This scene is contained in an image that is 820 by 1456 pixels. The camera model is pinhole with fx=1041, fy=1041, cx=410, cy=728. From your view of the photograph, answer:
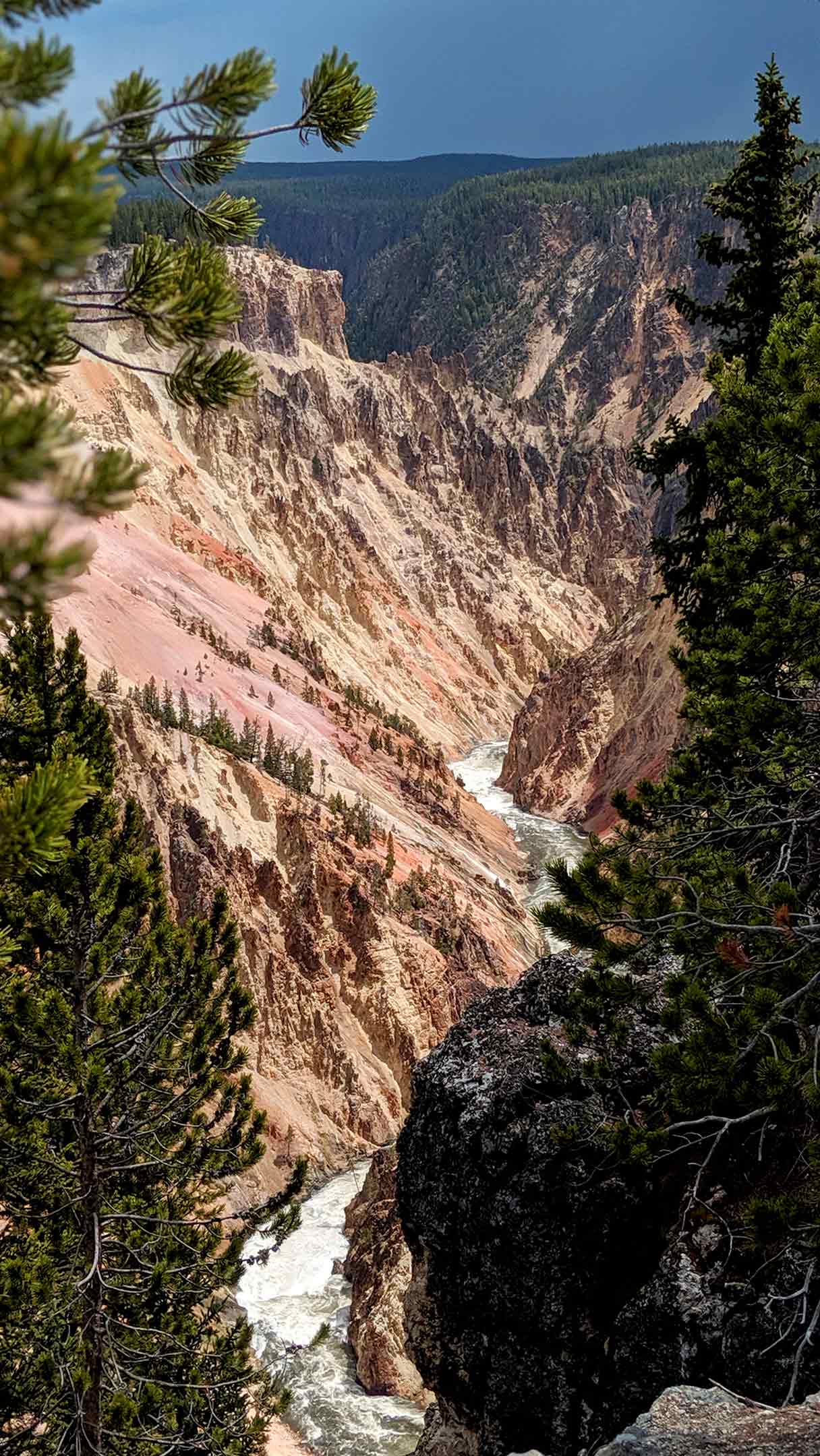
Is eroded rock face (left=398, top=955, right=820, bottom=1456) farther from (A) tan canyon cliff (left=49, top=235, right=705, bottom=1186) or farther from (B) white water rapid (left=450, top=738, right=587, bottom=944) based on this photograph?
(B) white water rapid (left=450, top=738, right=587, bottom=944)

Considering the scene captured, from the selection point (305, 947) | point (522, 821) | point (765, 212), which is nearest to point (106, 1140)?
point (765, 212)

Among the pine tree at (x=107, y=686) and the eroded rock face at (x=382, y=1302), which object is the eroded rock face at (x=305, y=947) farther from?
the eroded rock face at (x=382, y=1302)

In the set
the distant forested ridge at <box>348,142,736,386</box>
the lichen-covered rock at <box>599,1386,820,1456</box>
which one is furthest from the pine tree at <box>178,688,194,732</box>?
the distant forested ridge at <box>348,142,736,386</box>

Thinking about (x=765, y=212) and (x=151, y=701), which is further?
(x=151, y=701)

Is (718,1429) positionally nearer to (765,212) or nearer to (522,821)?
(765,212)

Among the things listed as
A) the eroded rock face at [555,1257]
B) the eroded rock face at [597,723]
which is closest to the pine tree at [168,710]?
the eroded rock face at [597,723]
